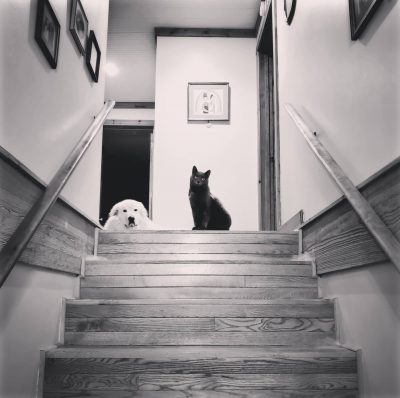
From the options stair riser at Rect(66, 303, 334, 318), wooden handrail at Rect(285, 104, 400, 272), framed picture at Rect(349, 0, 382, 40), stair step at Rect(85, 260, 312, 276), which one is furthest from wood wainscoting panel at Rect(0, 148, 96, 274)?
framed picture at Rect(349, 0, 382, 40)

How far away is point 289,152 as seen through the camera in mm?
3424

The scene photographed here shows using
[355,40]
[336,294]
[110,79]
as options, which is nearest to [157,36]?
[110,79]

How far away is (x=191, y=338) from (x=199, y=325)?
2.8 inches

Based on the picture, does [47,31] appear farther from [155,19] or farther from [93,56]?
[155,19]

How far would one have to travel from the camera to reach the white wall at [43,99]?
1.58 meters

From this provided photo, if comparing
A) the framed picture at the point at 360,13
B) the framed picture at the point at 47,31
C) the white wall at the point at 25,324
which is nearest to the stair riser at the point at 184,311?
the white wall at the point at 25,324

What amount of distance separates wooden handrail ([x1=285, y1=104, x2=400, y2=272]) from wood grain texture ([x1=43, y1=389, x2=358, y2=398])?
721 mm

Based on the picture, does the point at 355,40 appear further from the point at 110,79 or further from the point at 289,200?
the point at 110,79

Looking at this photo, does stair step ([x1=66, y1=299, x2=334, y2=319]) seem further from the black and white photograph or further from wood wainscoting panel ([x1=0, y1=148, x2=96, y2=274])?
wood wainscoting panel ([x1=0, y1=148, x2=96, y2=274])

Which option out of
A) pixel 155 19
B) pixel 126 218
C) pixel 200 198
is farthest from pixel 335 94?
pixel 155 19

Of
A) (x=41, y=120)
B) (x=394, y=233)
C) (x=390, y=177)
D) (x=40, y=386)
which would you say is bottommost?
(x=40, y=386)

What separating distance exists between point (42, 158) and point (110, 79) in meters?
5.22

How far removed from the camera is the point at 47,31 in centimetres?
197

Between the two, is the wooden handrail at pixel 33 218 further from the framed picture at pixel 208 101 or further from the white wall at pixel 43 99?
the framed picture at pixel 208 101
